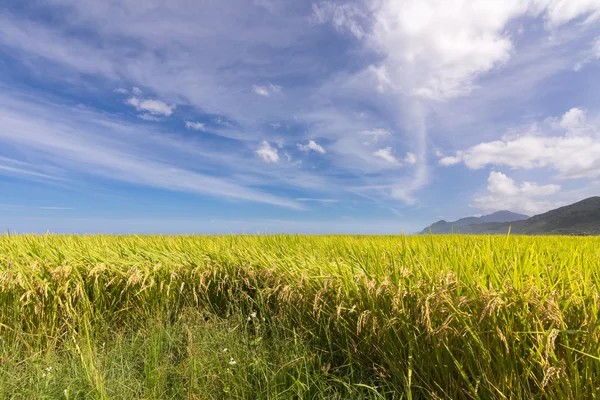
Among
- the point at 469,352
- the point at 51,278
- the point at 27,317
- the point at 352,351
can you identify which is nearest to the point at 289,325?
the point at 352,351

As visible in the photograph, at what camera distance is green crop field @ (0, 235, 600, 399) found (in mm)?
1938

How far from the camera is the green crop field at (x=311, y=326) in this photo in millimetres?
1938

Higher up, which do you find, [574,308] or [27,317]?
[574,308]

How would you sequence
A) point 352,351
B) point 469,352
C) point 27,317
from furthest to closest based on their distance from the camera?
1. point 27,317
2. point 352,351
3. point 469,352

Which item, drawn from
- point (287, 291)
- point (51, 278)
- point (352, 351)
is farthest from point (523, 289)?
point (51, 278)

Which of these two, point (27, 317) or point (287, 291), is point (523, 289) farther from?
point (27, 317)

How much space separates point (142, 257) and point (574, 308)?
469cm

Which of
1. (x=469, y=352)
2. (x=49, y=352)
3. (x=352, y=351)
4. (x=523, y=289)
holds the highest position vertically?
(x=523, y=289)

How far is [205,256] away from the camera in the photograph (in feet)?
13.8

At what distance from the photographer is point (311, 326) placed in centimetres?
297

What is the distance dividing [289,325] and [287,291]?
0.32 metres

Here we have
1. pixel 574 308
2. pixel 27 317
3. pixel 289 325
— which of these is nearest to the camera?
pixel 574 308

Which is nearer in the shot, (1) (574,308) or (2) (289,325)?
(1) (574,308)

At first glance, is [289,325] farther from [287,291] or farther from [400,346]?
[400,346]
